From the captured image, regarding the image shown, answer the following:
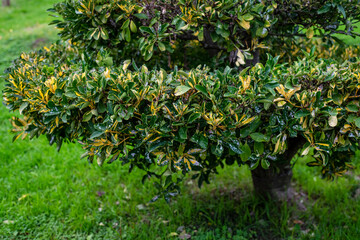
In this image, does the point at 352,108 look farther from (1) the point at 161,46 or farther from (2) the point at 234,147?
(1) the point at 161,46

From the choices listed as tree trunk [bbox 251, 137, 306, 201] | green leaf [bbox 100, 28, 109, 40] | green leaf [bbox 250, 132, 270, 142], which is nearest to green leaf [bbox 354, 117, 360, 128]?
green leaf [bbox 250, 132, 270, 142]

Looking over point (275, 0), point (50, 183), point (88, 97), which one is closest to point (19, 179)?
point (50, 183)

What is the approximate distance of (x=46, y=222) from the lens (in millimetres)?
3070

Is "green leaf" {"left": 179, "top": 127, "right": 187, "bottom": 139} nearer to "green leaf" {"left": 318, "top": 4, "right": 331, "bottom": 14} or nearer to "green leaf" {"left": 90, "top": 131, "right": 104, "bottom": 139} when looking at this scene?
"green leaf" {"left": 90, "top": 131, "right": 104, "bottom": 139}

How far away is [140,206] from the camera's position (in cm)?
332

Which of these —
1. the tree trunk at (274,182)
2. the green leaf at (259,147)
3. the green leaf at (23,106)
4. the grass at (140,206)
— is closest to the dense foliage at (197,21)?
the green leaf at (23,106)

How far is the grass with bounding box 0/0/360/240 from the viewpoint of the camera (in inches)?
116

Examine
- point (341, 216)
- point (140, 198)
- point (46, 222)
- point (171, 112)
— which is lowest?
point (341, 216)

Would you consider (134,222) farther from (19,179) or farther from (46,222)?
(19,179)

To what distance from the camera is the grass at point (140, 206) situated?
2945 millimetres

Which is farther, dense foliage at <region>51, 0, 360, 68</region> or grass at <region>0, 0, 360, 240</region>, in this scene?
grass at <region>0, 0, 360, 240</region>

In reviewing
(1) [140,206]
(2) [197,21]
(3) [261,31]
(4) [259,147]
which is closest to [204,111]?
(4) [259,147]

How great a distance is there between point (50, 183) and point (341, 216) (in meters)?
2.88

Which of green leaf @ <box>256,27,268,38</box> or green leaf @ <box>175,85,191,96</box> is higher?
green leaf @ <box>256,27,268,38</box>
